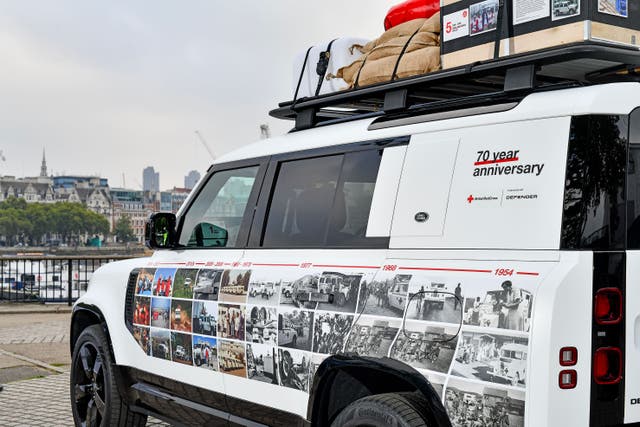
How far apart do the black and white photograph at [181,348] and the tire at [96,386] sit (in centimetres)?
90

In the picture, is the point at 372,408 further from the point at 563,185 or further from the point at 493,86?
the point at 493,86

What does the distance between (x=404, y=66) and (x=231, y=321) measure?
1.63 m

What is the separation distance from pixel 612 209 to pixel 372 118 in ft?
5.03

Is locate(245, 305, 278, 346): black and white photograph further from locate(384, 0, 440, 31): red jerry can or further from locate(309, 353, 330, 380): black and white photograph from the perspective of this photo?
locate(384, 0, 440, 31): red jerry can

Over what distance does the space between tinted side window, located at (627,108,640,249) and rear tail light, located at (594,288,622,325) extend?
19 centimetres

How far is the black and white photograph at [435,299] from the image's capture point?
3.31 meters

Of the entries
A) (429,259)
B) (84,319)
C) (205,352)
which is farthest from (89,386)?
(429,259)

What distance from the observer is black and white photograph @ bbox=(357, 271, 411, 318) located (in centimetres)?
356

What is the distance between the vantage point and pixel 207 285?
480 cm

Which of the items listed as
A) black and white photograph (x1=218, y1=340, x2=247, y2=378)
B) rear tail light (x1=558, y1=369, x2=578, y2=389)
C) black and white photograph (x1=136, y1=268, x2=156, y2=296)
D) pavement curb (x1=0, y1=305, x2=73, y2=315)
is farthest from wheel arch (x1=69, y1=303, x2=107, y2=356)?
Answer: pavement curb (x1=0, y1=305, x2=73, y2=315)

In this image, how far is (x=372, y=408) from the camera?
11.7 ft

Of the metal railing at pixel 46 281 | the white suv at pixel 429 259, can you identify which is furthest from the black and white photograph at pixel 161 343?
the metal railing at pixel 46 281

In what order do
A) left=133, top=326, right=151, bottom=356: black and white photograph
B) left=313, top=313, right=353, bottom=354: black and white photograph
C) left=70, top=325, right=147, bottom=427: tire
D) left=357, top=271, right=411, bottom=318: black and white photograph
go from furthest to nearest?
1. left=70, top=325, right=147, bottom=427: tire
2. left=133, top=326, right=151, bottom=356: black and white photograph
3. left=313, top=313, right=353, bottom=354: black and white photograph
4. left=357, top=271, right=411, bottom=318: black and white photograph

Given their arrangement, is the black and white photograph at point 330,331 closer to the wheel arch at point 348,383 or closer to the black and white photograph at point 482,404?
the wheel arch at point 348,383
